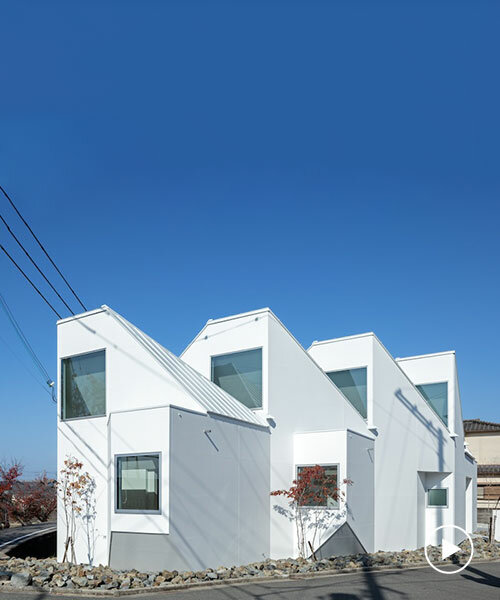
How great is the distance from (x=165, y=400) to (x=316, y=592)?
17.4 ft

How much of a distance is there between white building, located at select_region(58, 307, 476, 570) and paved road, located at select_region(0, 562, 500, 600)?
1.77 m

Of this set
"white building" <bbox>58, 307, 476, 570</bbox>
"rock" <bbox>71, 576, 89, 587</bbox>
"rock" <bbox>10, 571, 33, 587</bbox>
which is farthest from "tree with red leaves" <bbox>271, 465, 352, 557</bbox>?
"rock" <bbox>10, 571, 33, 587</bbox>

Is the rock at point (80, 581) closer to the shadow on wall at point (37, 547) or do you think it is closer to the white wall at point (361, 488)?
the shadow on wall at point (37, 547)

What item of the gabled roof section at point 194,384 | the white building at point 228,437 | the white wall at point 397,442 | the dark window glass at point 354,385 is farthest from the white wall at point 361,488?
the gabled roof section at point 194,384

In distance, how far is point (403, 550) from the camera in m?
20.9

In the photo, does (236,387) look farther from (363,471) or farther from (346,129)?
(346,129)

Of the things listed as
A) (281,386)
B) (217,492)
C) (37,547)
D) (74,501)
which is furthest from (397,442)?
(37,547)

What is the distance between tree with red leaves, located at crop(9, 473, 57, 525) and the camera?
2808 centimetres

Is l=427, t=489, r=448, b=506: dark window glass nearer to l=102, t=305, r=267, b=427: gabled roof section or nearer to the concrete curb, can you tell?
the concrete curb

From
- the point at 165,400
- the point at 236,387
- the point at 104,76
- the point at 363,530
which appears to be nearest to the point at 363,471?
the point at 363,530

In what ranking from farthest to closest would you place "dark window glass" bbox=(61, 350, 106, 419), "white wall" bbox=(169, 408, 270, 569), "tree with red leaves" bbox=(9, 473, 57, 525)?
1. "tree with red leaves" bbox=(9, 473, 57, 525)
2. "dark window glass" bbox=(61, 350, 106, 419)
3. "white wall" bbox=(169, 408, 270, 569)

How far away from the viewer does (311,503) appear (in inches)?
667

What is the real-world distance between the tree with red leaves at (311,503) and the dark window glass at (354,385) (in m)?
4.43

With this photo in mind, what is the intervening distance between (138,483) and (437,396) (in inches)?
577
